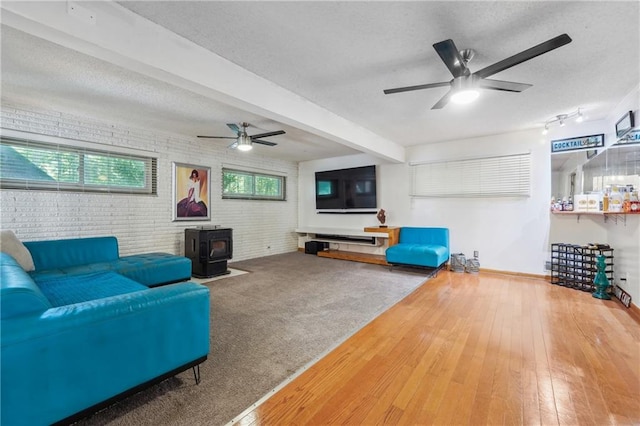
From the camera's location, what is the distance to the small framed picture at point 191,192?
5.21 m

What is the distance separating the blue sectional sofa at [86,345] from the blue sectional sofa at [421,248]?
3.89m

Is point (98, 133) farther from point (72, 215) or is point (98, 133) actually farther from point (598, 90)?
point (598, 90)

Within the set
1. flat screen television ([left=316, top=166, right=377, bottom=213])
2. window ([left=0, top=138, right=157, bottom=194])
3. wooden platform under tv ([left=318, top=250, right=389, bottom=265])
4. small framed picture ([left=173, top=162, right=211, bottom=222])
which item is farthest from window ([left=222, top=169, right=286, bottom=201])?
wooden platform under tv ([left=318, top=250, right=389, bottom=265])

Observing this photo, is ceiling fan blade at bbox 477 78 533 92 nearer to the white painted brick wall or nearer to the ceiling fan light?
the ceiling fan light

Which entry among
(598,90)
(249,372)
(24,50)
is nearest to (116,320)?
(249,372)

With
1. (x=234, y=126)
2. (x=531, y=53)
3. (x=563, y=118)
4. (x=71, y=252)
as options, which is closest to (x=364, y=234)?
(x=234, y=126)

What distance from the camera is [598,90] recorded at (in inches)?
123

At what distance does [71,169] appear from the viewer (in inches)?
158

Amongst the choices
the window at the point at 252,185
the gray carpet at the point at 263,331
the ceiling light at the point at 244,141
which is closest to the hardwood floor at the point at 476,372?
the gray carpet at the point at 263,331

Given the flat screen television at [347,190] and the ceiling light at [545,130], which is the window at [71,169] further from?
the ceiling light at [545,130]

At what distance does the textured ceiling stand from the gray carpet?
8.39ft

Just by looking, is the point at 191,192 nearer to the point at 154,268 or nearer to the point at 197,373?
the point at 154,268

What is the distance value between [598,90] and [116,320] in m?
5.01

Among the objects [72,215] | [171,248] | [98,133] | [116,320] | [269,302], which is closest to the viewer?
[116,320]
